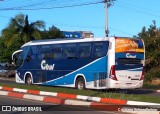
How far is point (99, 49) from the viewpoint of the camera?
2306 centimetres

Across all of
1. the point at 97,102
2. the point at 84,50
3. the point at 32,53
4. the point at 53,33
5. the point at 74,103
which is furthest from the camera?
the point at 53,33

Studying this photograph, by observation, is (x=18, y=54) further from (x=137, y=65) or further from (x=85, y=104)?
(x=85, y=104)

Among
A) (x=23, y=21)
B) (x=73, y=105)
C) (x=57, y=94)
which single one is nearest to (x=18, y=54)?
(x=57, y=94)

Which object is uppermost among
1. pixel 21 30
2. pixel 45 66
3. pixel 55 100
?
pixel 21 30

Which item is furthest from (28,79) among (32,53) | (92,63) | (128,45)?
(128,45)

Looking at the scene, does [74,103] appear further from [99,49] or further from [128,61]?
[128,61]

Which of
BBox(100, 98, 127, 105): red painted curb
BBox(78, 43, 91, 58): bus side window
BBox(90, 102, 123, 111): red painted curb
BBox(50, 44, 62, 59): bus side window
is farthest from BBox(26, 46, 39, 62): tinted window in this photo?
BBox(90, 102, 123, 111): red painted curb

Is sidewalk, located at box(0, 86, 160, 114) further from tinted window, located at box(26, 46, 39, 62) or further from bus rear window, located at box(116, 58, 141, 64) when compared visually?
tinted window, located at box(26, 46, 39, 62)

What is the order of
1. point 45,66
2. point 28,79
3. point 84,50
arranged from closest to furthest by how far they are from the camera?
point 84,50, point 45,66, point 28,79

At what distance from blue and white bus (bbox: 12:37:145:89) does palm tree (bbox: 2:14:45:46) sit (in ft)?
77.5

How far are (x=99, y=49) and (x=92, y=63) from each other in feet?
2.96

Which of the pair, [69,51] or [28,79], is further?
[28,79]

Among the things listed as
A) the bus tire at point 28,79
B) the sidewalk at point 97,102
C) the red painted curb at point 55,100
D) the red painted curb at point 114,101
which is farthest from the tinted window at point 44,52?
the red painted curb at point 114,101

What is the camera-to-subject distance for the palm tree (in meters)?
50.9
